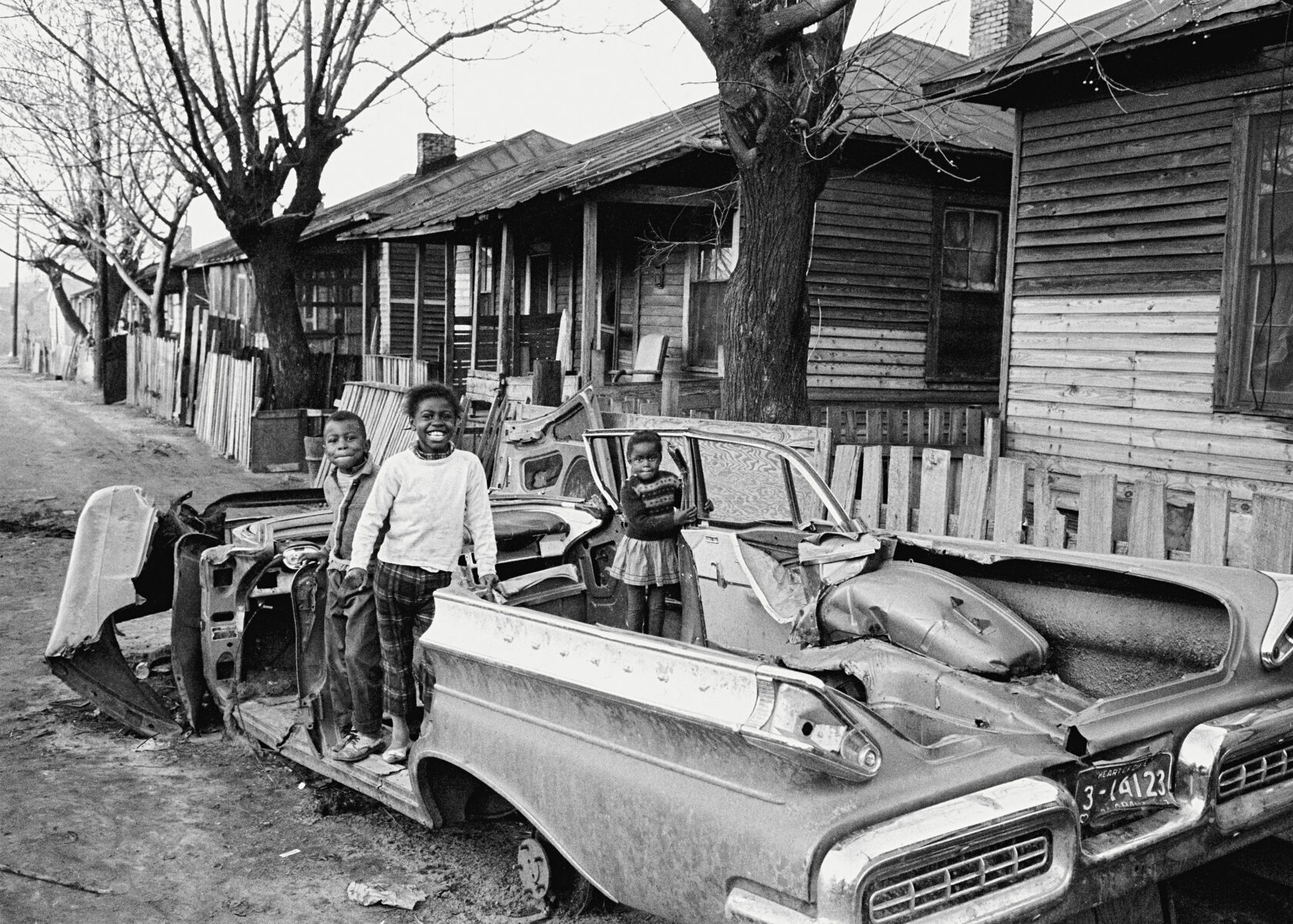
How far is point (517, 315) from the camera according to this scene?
18547 millimetres

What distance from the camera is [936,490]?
7.18 meters

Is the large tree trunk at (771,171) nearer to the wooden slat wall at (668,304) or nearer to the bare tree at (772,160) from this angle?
the bare tree at (772,160)

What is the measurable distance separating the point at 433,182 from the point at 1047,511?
71.7 ft

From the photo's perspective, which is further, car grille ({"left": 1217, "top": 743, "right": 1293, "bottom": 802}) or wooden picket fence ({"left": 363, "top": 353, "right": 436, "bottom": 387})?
wooden picket fence ({"left": 363, "top": 353, "right": 436, "bottom": 387})

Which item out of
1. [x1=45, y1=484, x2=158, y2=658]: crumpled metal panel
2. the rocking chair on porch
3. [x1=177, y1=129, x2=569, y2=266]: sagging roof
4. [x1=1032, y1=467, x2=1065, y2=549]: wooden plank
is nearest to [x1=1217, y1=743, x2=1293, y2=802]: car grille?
[x1=1032, y1=467, x2=1065, y2=549]: wooden plank

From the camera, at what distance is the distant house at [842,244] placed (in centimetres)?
1334

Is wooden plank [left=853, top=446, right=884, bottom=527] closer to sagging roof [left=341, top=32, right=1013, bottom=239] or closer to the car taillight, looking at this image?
sagging roof [left=341, top=32, right=1013, bottom=239]

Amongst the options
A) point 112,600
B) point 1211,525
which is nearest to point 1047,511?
point 1211,525

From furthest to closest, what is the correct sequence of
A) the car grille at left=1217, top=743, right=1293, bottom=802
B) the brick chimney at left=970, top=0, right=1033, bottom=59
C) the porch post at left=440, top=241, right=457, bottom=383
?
1. the porch post at left=440, top=241, right=457, bottom=383
2. the brick chimney at left=970, top=0, right=1033, bottom=59
3. the car grille at left=1217, top=743, right=1293, bottom=802

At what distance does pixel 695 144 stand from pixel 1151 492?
260 inches

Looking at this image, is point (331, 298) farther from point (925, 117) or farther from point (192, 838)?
point (192, 838)

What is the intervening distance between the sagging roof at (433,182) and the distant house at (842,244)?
23.4ft

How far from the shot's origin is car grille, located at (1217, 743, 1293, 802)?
10.4ft

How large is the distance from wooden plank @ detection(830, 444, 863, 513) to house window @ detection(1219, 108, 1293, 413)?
3.31m
